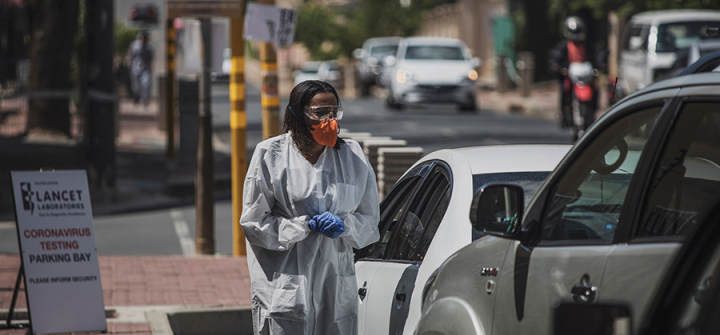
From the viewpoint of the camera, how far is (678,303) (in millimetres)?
1845

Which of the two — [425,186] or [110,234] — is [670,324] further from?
[110,234]

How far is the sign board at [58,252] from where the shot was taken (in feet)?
20.5

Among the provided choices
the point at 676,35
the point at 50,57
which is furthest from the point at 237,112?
the point at 676,35

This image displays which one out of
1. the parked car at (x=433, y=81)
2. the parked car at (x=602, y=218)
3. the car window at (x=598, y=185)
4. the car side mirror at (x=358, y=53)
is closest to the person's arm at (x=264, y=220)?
the parked car at (x=602, y=218)

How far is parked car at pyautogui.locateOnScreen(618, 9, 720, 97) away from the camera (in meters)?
18.1

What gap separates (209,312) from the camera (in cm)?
695

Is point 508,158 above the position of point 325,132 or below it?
below

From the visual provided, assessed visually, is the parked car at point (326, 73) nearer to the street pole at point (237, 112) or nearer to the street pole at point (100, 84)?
the street pole at point (100, 84)

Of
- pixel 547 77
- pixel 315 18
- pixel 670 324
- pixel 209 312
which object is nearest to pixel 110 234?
pixel 209 312

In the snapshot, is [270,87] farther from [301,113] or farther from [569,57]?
[569,57]

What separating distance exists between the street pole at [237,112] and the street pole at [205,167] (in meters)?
0.31

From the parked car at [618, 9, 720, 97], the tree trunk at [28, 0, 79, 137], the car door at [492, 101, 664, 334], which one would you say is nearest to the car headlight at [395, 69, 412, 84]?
the parked car at [618, 9, 720, 97]

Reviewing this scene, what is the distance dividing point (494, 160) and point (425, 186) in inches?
13.2

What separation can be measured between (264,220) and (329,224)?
0.29 meters
